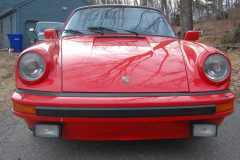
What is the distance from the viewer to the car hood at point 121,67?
1953mm

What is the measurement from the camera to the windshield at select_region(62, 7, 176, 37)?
3.02 m

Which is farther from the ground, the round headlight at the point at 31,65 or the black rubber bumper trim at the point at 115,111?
the round headlight at the point at 31,65

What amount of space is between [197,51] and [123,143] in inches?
47.2

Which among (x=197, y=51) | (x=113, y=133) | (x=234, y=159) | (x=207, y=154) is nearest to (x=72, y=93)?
(x=113, y=133)

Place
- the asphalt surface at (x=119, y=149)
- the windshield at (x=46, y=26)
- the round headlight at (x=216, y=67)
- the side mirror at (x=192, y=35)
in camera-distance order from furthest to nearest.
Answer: the windshield at (x=46, y=26) < the side mirror at (x=192, y=35) < the asphalt surface at (x=119, y=149) < the round headlight at (x=216, y=67)

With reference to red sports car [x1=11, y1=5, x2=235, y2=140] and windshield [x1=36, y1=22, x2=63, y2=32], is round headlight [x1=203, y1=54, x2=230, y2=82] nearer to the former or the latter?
red sports car [x1=11, y1=5, x2=235, y2=140]

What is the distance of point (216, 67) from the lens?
2.11 metres

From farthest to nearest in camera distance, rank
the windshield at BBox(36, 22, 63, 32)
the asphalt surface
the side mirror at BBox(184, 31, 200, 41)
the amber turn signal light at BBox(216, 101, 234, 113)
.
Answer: the windshield at BBox(36, 22, 63, 32)
the side mirror at BBox(184, 31, 200, 41)
the asphalt surface
the amber turn signal light at BBox(216, 101, 234, 113)

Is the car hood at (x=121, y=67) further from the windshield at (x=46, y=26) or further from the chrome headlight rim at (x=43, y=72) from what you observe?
A: the windshield at (x=46, y=26)

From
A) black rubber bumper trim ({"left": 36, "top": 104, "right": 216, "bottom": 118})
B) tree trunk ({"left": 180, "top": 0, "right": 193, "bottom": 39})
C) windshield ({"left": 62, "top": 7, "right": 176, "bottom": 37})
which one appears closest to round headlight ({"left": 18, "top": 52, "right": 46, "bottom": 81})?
black rubber bumper trim ({"left": 36, "top": 104, "right": 216, "bottom": 118})

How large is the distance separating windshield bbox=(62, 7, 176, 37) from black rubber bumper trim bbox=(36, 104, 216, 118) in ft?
4.40

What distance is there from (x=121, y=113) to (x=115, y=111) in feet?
0.16

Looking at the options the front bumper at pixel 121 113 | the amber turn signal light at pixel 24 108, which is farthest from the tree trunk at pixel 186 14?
the amber turn signal light at pixel 24 108

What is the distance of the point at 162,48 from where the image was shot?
7.98 feet
